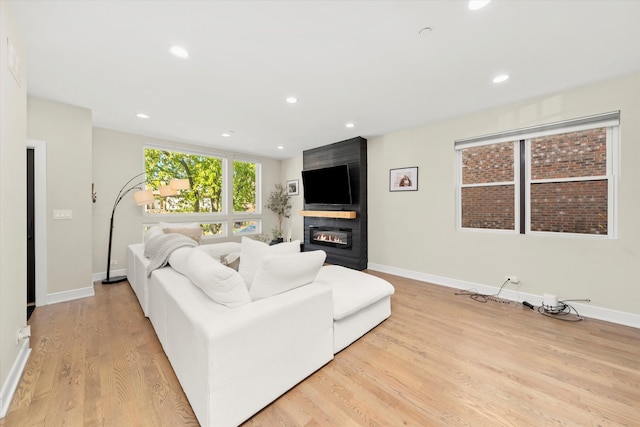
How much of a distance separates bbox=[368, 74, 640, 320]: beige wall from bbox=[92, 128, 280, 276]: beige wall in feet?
14.0

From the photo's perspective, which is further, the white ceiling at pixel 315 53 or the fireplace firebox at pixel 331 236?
the fireplace firebox at pixel 331 236

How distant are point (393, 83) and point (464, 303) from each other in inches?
108

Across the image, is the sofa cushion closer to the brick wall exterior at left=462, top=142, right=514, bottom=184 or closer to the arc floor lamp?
the brick wall exterior at left=462, top=142, right=514, bottom=184

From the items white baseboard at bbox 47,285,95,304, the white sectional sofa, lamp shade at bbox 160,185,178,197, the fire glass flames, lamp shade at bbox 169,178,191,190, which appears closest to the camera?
Result: the white sectional sofa

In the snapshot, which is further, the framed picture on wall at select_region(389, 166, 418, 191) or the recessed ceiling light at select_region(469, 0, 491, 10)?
the framed picture on wall at select_region(389, 166, 418, 191)

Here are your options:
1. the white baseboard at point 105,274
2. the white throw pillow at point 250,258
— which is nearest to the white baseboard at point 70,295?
the white baseboard at point 105,274

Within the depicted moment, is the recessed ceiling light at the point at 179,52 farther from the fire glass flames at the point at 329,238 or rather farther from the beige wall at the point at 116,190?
the fire glass flames at the point at 329,238

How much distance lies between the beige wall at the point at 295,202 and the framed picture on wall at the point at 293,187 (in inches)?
3.0

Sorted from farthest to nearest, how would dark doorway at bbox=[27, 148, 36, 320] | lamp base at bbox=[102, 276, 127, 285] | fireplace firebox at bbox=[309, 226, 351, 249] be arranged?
fireplace firebox at bbox=[309, 226, 351, 249] → lamp base at bbox=[102, 276, 127, 285] → dark doorway at bbox=[27, 148, 36, 320]

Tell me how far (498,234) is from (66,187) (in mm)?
5648

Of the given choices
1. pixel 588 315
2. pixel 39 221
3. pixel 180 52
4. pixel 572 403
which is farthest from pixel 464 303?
pixel 39 221

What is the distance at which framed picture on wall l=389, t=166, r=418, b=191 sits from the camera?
4.05 meters

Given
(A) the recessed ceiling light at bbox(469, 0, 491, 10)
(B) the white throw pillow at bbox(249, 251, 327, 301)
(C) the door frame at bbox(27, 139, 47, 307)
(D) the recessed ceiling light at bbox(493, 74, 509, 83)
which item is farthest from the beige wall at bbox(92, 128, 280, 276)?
(D) the recessed ceiling light at bbox(493, 74, 509, 83)

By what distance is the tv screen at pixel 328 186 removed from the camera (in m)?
4.70
